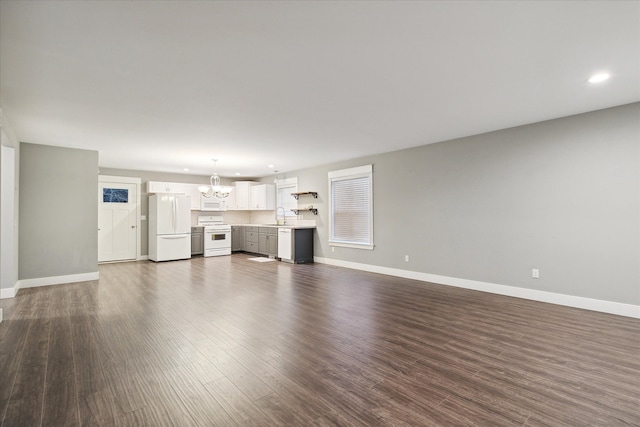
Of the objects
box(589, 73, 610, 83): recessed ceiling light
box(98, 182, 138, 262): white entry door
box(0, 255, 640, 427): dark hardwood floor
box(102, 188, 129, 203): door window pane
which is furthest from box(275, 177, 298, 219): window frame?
box(589, 73, 610, 83): recessed ceiling light

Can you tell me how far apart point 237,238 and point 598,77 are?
9.31 metres

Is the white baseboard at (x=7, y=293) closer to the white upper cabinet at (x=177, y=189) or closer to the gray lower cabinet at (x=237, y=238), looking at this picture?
the white upper cabinet at (x=177, y=189)

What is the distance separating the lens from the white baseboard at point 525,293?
3.64 meters

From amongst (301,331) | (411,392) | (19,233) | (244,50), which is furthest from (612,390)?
(19,233)

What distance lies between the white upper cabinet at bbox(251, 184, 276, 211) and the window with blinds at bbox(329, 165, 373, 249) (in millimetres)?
2749

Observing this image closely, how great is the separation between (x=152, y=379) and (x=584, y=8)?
12.7 ft

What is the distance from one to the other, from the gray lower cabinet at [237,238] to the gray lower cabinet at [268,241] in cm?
121

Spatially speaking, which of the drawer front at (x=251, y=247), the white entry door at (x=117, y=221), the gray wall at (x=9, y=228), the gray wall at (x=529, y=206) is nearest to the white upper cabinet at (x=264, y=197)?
the drawer front at (x=251, y=247)

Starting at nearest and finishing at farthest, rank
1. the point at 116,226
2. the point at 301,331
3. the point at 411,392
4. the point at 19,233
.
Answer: the point at 411,392 < the point at 301,331 < the point at 19,233 < the point at 116,226

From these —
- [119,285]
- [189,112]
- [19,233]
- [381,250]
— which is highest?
[189,112]

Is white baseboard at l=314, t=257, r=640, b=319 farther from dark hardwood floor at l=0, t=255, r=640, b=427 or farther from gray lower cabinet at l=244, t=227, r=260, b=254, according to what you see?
gray lower cabinet at l=244, t=227, r=260, b=254

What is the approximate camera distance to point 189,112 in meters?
3.74

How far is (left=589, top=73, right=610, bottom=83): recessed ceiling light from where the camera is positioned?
9.45 ft

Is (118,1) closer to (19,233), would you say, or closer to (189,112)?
(189,112)
